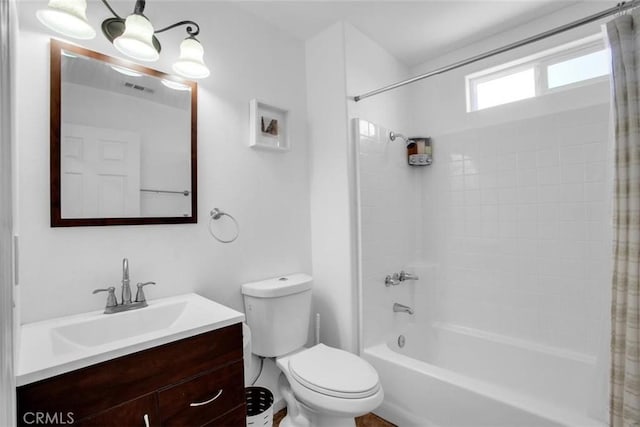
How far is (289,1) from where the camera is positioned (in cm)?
190

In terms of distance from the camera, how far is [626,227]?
1.16 m

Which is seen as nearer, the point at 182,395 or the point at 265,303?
the point at 182,395

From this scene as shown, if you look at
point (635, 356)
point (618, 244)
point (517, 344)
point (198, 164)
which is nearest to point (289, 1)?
point (198, 164)

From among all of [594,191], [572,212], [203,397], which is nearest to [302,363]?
[203,397]

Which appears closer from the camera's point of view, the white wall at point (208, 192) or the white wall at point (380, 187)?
the white wall at point (208, 192)

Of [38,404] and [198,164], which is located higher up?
[198,164]

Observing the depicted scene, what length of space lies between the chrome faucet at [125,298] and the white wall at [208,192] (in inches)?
3.0

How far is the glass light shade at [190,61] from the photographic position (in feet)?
4.91

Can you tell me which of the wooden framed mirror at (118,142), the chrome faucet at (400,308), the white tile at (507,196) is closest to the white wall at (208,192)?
the wooden framed mirror at (118,142)

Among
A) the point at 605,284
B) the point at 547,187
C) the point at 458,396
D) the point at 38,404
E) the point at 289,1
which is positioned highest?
the point at 289,1

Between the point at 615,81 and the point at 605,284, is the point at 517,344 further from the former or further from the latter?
the point at 615,81

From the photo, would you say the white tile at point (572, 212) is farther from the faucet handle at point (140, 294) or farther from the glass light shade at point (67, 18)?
the glass light shade at point (67, 18)

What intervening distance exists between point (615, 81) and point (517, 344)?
5.52 feet

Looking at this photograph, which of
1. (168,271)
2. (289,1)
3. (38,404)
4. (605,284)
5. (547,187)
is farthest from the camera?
(547,187)
